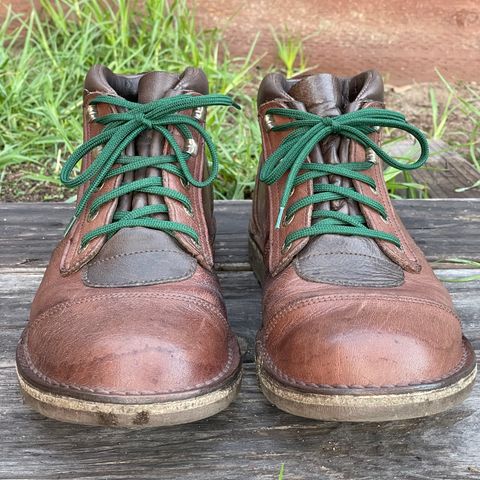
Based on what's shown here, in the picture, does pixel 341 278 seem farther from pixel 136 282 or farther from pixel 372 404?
pixel 136 282

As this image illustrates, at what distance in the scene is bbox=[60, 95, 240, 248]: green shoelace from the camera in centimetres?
124

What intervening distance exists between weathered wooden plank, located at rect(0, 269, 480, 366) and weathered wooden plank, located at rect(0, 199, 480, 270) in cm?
8

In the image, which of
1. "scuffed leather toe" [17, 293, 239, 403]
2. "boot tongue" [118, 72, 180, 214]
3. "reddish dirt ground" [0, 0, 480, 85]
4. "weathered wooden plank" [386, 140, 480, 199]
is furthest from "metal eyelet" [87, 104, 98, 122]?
"reddish dirt ground" [0, 0, 480, 85]

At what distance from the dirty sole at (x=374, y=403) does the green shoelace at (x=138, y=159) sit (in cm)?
43

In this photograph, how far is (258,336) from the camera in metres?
1.17

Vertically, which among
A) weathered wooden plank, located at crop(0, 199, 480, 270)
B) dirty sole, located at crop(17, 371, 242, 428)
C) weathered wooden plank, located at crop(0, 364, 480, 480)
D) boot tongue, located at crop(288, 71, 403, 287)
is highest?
boot tongue, located at crop(288, 71, 403, 287)

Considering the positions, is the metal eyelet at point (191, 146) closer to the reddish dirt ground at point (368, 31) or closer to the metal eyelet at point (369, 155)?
Result: the metal eyelet at point (369, 155)

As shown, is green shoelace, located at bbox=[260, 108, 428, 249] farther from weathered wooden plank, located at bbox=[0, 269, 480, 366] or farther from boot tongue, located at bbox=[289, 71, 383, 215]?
weathered wooden plank, located at bbox=[0, 269, 480, 366]

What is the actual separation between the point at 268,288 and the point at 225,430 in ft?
1.04

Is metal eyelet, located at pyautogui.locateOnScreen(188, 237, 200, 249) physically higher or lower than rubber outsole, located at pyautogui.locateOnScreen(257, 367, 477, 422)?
higher

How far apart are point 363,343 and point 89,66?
2.53m

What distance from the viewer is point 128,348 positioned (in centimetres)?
97

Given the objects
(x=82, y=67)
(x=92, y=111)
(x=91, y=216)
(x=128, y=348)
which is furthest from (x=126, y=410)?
(x=82, y=67)

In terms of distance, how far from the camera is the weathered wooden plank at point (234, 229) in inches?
67.2
